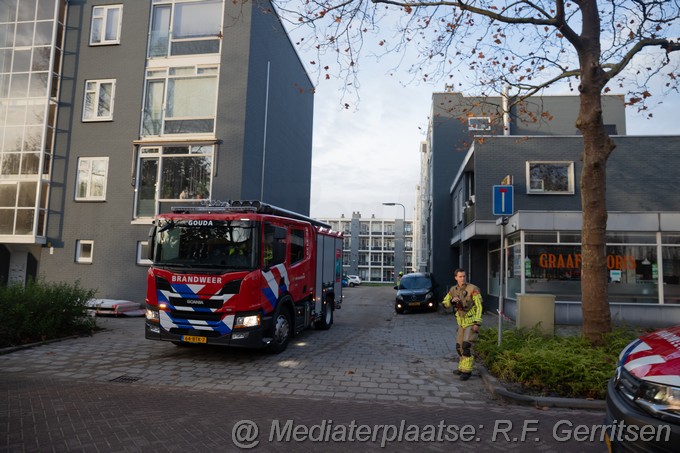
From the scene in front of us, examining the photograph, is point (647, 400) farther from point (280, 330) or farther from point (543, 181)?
point (543, 181)

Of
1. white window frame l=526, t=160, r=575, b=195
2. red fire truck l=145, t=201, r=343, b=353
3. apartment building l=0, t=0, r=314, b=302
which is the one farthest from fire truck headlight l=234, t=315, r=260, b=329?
white window frame l=526, t=160, r=575, b=195

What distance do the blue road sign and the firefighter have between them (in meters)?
1.78

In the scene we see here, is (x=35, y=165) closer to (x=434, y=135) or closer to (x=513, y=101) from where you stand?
(x=513, y=101)

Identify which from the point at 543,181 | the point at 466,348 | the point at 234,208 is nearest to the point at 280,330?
the point at 234,208

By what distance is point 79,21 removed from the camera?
17.4 meters

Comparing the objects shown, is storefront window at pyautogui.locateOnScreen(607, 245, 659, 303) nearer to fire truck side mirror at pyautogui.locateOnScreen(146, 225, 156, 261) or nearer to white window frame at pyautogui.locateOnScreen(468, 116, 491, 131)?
A: white window frame at pyautogui.locateOnScreen(468, 116, 491, 131)

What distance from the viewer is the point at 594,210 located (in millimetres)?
7461

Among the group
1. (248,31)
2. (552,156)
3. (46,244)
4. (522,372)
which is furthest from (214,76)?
(522,372)

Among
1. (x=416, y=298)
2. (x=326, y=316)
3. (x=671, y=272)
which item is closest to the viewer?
(x=326, y=316)

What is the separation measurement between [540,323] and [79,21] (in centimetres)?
1952

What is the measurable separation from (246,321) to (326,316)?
5030 millimetres

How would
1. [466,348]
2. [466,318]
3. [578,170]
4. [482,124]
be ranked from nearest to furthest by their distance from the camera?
[466,348] < [466,318] < [482,124] < [578,170]

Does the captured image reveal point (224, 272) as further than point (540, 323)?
No

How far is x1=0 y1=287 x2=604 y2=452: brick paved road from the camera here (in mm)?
4434
